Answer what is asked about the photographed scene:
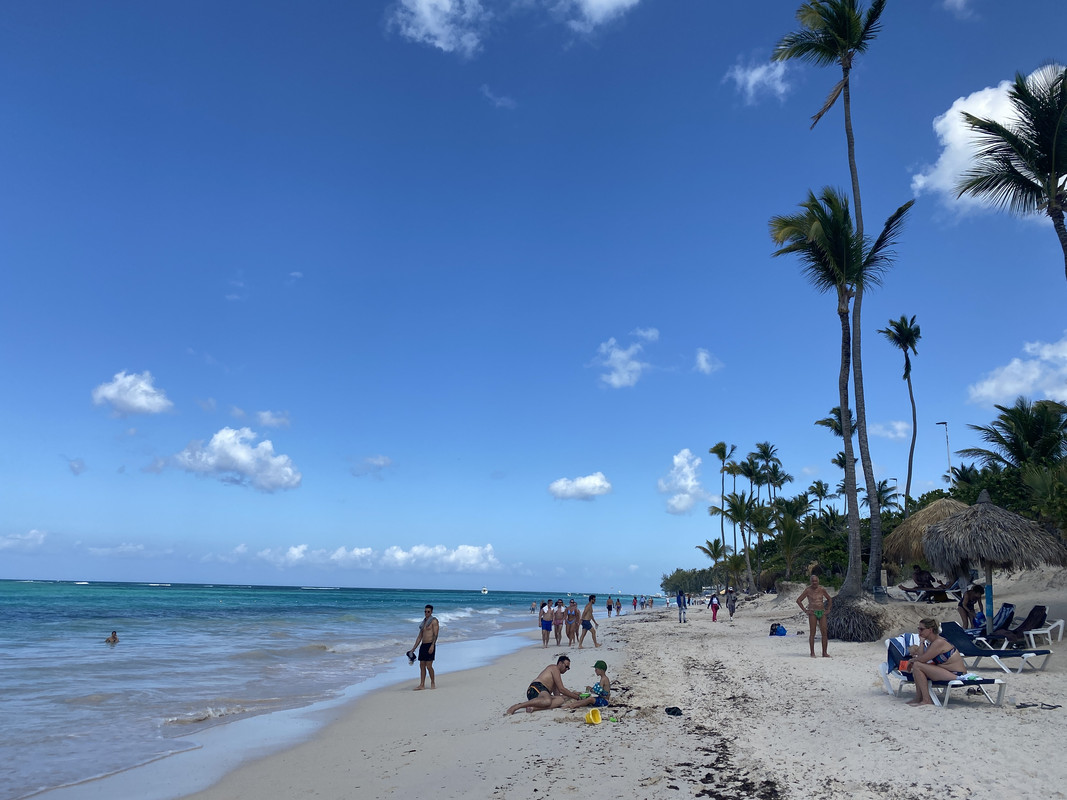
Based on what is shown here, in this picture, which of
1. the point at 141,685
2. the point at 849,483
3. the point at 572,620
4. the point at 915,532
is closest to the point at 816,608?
the point at 849,483

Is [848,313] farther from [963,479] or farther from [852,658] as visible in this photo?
[963,479]

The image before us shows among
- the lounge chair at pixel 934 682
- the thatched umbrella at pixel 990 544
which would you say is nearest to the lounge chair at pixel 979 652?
the lounge chair at pixel 934 682

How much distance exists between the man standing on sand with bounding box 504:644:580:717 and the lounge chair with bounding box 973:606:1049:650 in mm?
6810

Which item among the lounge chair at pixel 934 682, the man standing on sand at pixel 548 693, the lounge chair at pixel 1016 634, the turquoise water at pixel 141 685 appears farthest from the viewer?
the lounge chair at pixel 1016 634

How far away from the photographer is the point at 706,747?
6.07 m

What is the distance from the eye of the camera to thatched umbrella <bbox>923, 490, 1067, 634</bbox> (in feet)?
40.1

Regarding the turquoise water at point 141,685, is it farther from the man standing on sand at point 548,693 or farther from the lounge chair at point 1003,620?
the lounge chair at point 1003,620

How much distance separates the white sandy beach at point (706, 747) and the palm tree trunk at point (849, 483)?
4655mm

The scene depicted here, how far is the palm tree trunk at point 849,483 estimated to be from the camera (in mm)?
15102

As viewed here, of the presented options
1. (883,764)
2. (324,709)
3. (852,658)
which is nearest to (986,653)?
(852,658)

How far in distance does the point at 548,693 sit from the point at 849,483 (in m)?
10.5

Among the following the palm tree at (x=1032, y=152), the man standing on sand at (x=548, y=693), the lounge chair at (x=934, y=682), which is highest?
the palm tree at (x=1032, y=152)

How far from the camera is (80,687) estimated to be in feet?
40.0

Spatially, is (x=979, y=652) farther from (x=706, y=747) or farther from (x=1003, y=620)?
(x=706, y=747)
